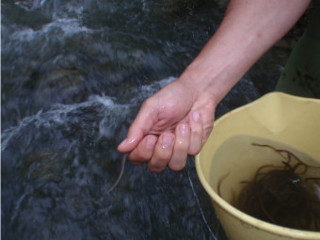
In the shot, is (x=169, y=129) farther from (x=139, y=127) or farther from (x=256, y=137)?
(x=256, y=137)

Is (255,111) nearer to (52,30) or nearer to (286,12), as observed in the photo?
(286,12)

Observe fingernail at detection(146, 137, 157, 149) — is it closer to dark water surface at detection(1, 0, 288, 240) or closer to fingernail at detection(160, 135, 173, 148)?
fingernail at detection(160, 135, 173, 148)

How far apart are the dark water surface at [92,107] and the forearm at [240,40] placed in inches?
33.3

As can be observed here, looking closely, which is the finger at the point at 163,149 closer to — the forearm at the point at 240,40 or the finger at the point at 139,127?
the finger at the point at 139,127

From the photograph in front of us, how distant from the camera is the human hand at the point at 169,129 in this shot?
1.15 metres

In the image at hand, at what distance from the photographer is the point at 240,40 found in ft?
4.43

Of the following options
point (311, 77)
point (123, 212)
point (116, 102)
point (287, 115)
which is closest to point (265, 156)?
point (287, 115)

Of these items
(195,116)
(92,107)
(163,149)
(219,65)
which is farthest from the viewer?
(92,107)

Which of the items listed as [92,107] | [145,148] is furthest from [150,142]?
[92,107]

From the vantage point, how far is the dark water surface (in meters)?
1.78

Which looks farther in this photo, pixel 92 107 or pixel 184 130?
pixel 92 107

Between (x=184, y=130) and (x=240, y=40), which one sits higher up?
(x=240, y=40)

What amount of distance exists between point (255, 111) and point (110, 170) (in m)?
1.09

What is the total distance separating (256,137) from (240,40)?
0.44 m
